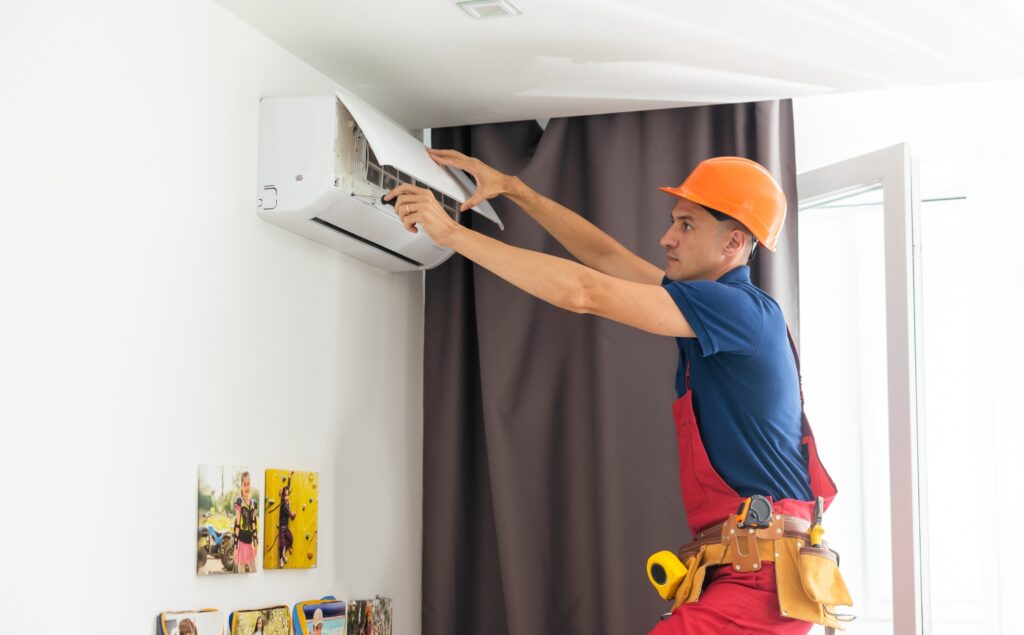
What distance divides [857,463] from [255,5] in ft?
6.15

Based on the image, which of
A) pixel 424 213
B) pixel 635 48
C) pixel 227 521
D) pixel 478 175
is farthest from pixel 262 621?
pixel 635 48

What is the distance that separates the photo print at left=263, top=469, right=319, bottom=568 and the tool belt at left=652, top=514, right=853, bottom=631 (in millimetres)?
887

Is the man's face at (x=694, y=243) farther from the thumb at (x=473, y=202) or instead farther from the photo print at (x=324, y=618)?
the photo print at (x=324, y=618)

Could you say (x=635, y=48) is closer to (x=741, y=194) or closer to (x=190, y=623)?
(x=741, y=194)

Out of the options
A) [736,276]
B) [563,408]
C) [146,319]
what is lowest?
[563,408]

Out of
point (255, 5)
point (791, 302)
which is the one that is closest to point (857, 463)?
point (791, 302)

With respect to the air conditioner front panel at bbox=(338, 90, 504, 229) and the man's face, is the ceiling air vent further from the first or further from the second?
the man's face

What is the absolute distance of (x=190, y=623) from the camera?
2.04 m

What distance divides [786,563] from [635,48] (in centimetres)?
122

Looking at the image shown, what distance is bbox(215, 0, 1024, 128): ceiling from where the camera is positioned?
229cm

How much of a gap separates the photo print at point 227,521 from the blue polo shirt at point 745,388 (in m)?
0.98

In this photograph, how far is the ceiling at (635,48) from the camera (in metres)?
2.29

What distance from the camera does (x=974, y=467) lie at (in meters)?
3.20

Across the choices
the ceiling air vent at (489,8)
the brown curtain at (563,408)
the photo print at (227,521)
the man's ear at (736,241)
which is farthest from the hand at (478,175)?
the photo print at (227,521)
